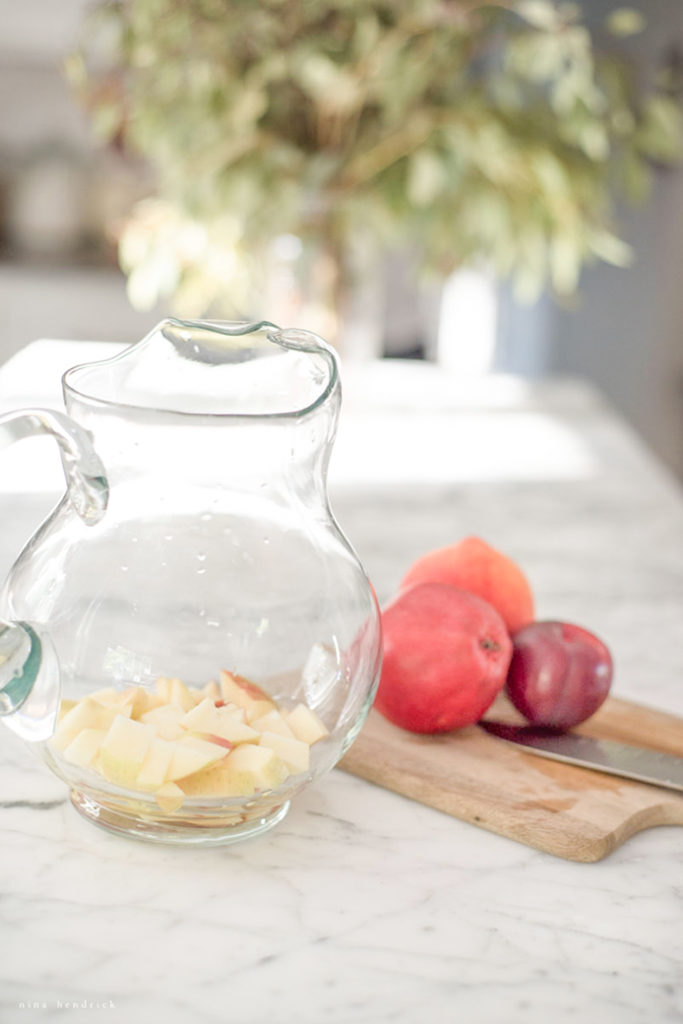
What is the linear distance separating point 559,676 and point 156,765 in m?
0.25

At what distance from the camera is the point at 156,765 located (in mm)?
493

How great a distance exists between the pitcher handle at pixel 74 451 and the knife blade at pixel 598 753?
276 millimetres

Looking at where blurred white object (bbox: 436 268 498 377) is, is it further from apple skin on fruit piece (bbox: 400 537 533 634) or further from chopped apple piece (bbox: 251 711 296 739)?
chopped apple piece (bbox: 251 711 296 739)

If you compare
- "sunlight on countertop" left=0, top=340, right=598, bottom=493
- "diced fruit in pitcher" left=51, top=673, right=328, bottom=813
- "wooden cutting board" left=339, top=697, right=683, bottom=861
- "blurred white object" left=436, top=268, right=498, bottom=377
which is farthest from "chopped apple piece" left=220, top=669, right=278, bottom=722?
"blurred white object" left=436, top=268, right=498, bottom=377

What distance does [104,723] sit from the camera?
51cm

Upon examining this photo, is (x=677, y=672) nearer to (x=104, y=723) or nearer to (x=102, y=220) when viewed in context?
(x=104, y=723)

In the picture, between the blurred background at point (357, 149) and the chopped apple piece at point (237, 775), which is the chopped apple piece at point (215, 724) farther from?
the blurred background at point (357, 149)

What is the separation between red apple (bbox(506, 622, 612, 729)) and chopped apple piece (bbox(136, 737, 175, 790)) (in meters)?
0.24

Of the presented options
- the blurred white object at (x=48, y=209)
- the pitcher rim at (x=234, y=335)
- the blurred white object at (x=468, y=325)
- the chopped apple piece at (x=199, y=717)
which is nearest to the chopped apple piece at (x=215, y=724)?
the chopped apple piece at (x=199, y=717)

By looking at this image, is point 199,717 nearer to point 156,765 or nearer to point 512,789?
point 156,765

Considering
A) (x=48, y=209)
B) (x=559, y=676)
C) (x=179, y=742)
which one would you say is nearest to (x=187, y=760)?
(x=179, y=742)

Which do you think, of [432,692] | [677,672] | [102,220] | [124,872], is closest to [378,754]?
[432,692]

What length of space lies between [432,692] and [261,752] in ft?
0.46

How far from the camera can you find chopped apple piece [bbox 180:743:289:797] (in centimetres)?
50
